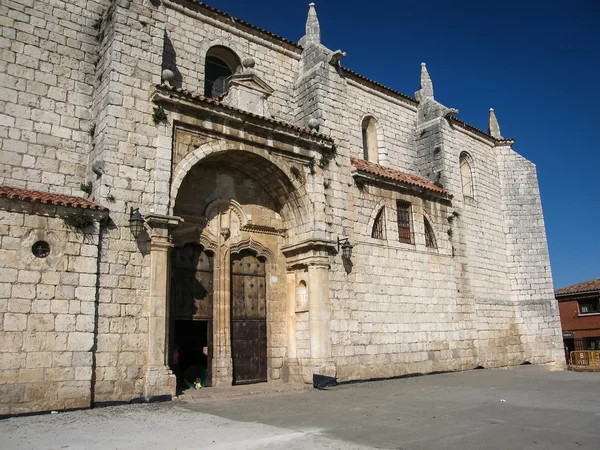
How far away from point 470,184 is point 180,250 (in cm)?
1256

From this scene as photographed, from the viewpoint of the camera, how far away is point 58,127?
33.3 feet

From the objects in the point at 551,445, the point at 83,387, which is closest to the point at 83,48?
the point at 83,387

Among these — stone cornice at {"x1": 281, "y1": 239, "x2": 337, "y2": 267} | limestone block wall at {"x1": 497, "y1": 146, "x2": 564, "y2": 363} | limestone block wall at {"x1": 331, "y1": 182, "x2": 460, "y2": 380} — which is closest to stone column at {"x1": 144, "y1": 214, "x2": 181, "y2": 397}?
stone cornice at {"x1": 281, "y1": 239, "x2": 337, "y2": 267}

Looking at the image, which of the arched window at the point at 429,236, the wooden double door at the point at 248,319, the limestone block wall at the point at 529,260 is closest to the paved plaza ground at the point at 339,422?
the wooden double door at the point at 248,319

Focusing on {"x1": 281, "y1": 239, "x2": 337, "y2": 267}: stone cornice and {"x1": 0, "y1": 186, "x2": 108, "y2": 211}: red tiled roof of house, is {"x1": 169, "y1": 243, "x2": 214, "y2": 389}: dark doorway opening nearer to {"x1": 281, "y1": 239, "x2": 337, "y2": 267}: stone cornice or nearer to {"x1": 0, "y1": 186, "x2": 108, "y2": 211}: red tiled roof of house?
{"x1": 281, "y1": 239, "x2": 337, "y2": 267}: stone cornice

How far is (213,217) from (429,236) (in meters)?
Result: 7.42

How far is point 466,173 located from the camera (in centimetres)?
1980

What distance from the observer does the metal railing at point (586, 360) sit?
1644 centimetres

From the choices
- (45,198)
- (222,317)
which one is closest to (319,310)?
(222,317)

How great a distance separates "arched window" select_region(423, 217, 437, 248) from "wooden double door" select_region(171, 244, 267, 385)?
19.2 feet

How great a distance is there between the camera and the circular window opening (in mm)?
8571

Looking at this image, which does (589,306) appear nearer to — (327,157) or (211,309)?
(327,157)

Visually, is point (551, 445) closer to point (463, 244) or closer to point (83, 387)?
point (83, 387)

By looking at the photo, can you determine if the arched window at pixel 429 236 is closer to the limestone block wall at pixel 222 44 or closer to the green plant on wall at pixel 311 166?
the green plant on wall at pixel 311 166
